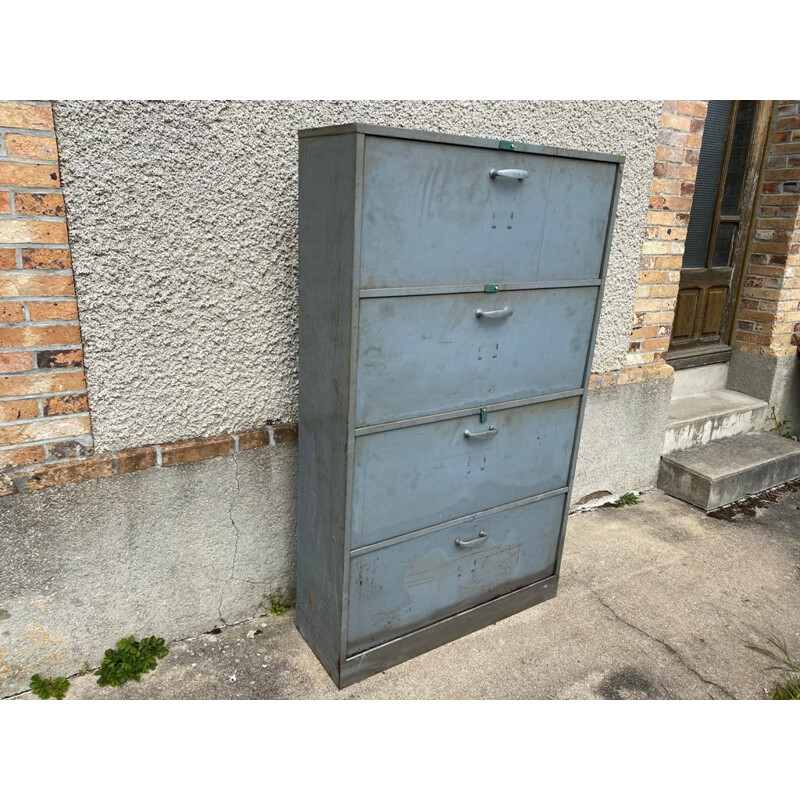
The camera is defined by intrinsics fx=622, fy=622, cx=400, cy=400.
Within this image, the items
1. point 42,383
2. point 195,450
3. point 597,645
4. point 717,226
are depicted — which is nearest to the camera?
point 42,383

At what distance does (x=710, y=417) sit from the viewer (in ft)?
14.0

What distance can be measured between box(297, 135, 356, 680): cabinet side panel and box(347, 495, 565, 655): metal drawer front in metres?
0.11

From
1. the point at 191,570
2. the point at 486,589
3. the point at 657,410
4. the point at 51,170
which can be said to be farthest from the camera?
the point at 657,410

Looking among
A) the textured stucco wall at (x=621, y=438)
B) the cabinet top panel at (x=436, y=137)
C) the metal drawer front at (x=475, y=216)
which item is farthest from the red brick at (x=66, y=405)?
the textured stucco wall at (x=621, y=438)

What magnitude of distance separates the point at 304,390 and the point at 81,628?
1214mm

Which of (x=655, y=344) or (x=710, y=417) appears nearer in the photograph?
(x=655, y=344)

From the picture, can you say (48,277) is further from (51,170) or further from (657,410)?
(657,410)

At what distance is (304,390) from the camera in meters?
2.37

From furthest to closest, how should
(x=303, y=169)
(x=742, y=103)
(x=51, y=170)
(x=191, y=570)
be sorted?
(x=742, y=103) < (x=191, y=570) < (x=303, y=169) < (x=51, y=170)

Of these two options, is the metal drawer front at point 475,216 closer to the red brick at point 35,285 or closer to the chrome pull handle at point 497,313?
the chrome pull handle at point 497,313

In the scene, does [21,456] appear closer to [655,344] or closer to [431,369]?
[431,369]

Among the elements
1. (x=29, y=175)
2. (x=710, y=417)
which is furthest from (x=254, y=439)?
(x=710, y=417)

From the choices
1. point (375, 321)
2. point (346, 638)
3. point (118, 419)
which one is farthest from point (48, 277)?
point (346, 638)

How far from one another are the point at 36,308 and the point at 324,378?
95cm
